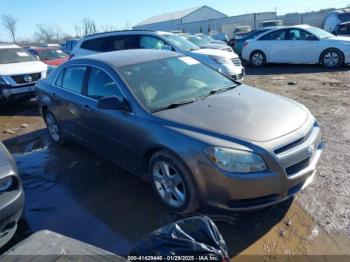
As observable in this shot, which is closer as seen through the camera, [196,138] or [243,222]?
[196,138]

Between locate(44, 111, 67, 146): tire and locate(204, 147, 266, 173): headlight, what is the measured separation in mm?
3456

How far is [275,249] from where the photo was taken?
117 inches

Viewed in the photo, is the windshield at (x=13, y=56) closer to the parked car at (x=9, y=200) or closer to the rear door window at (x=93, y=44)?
the rear door window at (x=93, y=44)

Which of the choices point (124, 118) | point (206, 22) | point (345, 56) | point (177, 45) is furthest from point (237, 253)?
point (206, 22)

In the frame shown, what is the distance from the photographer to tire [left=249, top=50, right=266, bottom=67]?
1393 centimetres

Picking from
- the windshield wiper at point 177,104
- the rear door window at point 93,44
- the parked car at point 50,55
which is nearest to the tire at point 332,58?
the rear door window at point 93,44

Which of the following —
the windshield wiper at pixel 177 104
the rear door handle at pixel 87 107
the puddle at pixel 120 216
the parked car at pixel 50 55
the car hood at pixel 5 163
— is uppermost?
the parked car at pixel 50 55

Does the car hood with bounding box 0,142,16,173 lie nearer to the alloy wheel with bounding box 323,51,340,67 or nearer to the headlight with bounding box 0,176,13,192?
the headlight with bounding box 0,176,13,192

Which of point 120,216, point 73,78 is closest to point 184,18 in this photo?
point 73,78

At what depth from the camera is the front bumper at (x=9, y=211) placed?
9.77 ft

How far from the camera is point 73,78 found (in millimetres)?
5066

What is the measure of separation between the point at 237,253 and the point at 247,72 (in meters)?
11.1

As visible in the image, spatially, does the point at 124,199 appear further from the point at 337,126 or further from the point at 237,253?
the point at 337,126

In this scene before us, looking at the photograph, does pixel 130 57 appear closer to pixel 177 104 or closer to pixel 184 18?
pixel 177 104
